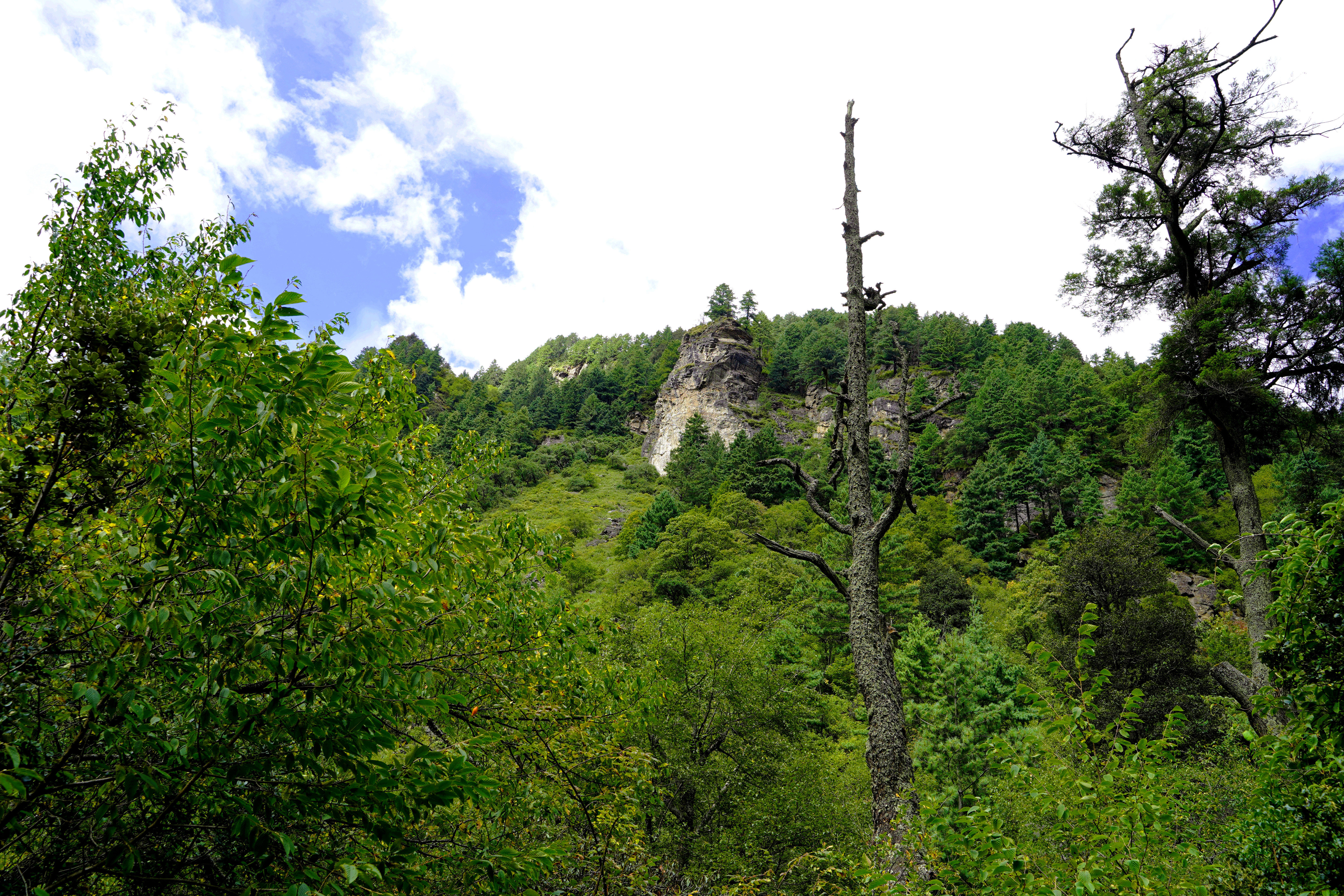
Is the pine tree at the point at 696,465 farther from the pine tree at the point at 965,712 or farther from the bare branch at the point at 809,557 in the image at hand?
the bare branch at the point at 809,557

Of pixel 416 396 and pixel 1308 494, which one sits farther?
pixel 1308 494

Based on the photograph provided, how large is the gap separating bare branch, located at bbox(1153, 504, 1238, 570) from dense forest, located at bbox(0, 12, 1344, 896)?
0.32 feet

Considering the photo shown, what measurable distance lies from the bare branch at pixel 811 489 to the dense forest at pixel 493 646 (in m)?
0.12

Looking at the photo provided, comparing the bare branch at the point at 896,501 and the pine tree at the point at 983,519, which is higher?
the pine tree at the point at 983,519

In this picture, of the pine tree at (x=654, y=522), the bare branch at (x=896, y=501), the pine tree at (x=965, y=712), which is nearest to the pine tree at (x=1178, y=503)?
the pine tree at (x=965, y=712)

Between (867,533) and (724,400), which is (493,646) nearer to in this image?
(867,533)

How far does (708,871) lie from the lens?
11.5m

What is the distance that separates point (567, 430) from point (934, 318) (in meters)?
52.2

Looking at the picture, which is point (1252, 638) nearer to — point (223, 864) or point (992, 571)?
point (223, 864)

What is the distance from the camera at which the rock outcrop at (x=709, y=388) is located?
80.5 m

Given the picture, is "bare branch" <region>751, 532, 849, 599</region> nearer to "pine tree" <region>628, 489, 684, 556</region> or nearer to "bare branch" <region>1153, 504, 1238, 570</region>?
"bare branch" <region>1153, 504, 1238, 570</region>

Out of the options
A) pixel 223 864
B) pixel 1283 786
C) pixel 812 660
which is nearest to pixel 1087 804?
pixel 1283 786

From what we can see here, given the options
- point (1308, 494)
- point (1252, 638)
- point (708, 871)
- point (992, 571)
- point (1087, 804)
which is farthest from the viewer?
point (992, 571)

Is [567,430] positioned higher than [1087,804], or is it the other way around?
[567,430]
